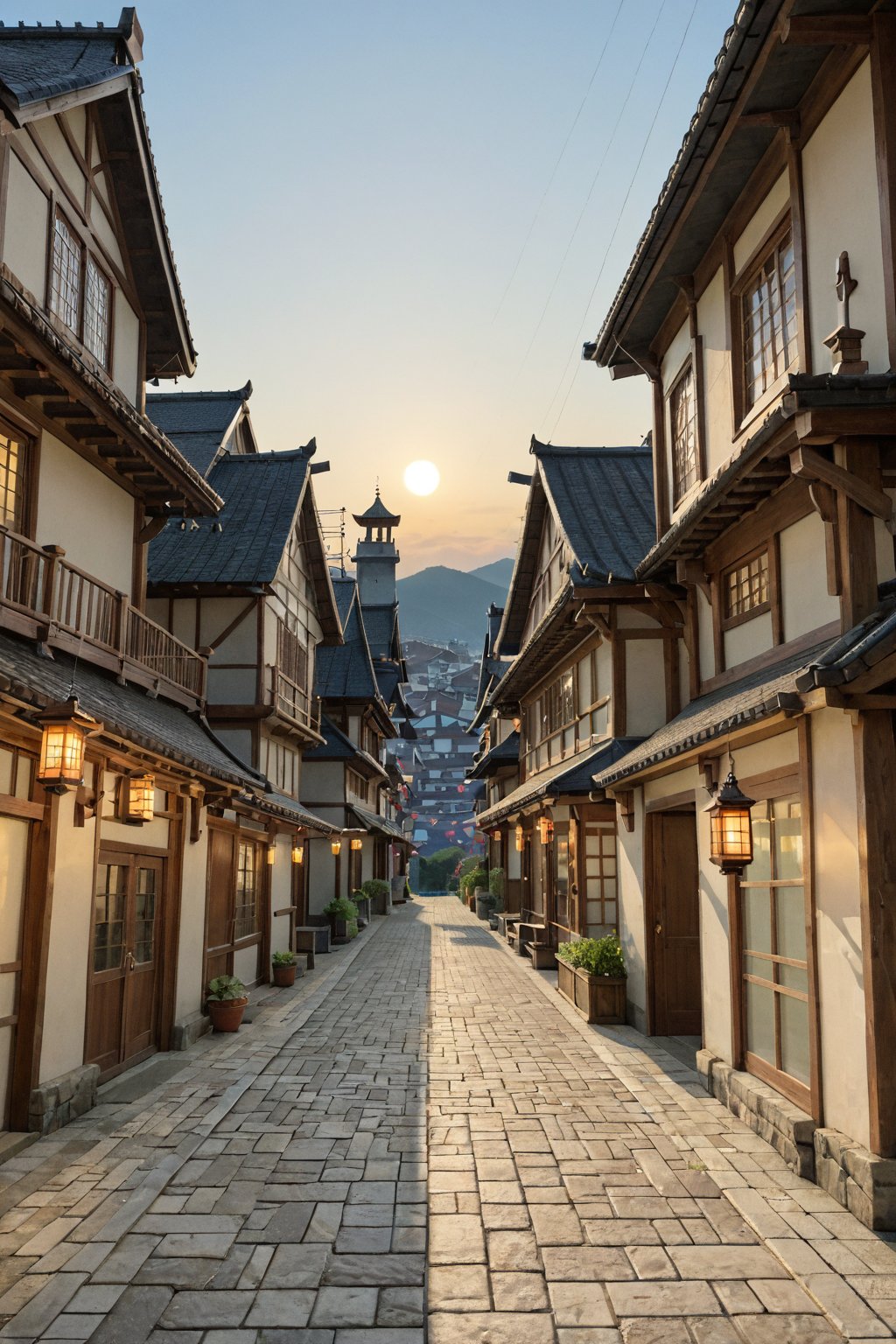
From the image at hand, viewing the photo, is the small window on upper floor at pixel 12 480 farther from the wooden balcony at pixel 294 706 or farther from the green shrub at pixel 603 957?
the green shrub at pixel 603 957

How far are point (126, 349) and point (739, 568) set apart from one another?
28.1ft

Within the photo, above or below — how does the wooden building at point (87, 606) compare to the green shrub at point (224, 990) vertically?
above

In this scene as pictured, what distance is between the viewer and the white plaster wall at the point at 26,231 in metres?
9.50

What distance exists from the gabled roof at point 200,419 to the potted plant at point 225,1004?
11088 mm

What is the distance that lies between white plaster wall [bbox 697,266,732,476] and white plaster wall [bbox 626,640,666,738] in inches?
155

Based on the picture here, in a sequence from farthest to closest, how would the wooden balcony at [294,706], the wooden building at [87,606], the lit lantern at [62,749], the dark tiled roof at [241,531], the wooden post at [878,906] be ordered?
the wooden balcony at [294,706] < the dark tiled roof at [241,531] < the wooden building at [87,606] < the lit lantern at [62,749] < the wooden post at [878,906]

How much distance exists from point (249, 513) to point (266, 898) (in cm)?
803

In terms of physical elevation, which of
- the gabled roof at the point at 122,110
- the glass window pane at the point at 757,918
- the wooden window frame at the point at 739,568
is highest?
the gabled roof at the point at 122,110

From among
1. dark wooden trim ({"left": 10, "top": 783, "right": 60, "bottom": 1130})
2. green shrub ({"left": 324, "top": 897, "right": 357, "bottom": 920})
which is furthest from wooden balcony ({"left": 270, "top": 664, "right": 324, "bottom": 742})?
dark wooden trim ({"left": 10, "top": 783, "right": 60, "bottom": 1130})

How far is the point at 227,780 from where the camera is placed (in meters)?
11.6

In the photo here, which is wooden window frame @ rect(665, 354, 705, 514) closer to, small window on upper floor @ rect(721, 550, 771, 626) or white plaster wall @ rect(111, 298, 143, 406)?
small window on upper floor @ rect(721, 550, 771, 626)

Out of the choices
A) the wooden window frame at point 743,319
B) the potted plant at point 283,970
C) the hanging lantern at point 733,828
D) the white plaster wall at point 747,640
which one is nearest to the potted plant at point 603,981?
the white plaster wall at point 747,640

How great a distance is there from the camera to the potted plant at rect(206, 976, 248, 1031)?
13039 millimetres

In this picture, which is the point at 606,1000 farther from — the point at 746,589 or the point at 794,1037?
the point at 746,589
